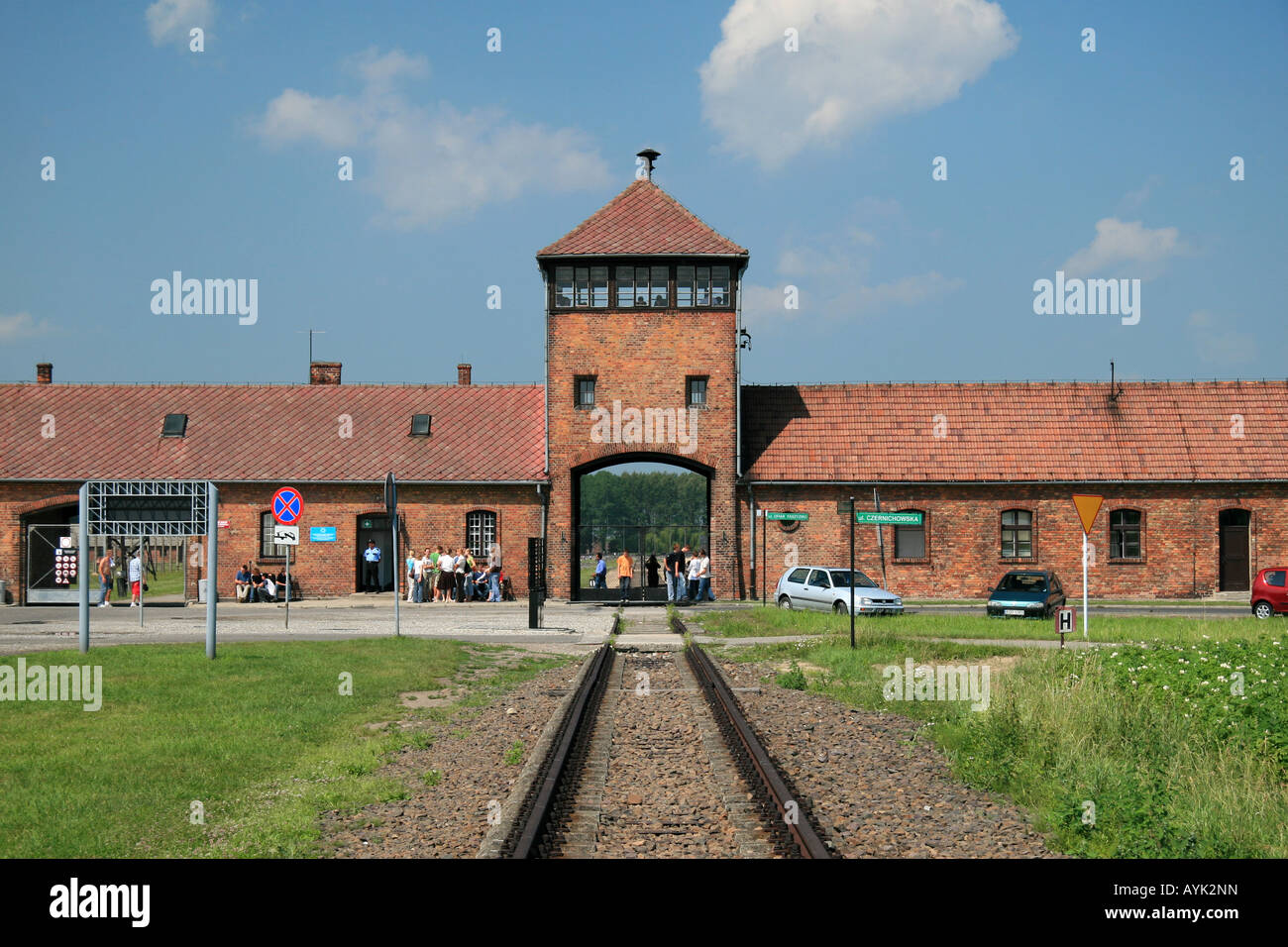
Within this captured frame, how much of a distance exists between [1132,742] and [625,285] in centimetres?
2730

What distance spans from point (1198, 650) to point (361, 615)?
828 inches

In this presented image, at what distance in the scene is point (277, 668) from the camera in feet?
50.6

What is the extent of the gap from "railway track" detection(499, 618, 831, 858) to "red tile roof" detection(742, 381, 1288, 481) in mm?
23882

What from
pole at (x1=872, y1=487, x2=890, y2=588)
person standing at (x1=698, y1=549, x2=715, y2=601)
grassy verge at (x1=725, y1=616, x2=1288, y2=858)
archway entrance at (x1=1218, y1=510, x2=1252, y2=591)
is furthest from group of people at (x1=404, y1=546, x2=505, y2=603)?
archway entrance at (x1=1218, y1=510, x2=1252, y2=591)

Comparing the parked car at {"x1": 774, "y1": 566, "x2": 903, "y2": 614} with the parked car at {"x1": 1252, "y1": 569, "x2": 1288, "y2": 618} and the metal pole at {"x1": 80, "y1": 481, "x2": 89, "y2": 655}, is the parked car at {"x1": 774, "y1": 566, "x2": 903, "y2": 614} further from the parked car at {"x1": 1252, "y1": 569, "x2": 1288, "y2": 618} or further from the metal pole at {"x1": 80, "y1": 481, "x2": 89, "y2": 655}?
the metal pole at {"x1": 80, "y1": 481, "x2": 89, "y2": 655}

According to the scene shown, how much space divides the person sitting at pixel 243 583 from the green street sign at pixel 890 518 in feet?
63.2

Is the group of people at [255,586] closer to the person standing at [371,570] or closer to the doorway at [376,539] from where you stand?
the doorway at [376,539]

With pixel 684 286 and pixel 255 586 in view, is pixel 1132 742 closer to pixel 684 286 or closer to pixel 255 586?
pixel 684 286

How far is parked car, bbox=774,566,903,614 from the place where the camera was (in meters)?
28.0

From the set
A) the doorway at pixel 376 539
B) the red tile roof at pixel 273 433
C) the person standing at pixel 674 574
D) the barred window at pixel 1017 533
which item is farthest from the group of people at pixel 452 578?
the barred window at pixel 1017 533

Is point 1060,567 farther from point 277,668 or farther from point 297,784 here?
point 297,784

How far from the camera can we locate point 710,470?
35.8 meters

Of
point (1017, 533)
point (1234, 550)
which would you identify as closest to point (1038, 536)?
point (1017, 533)
